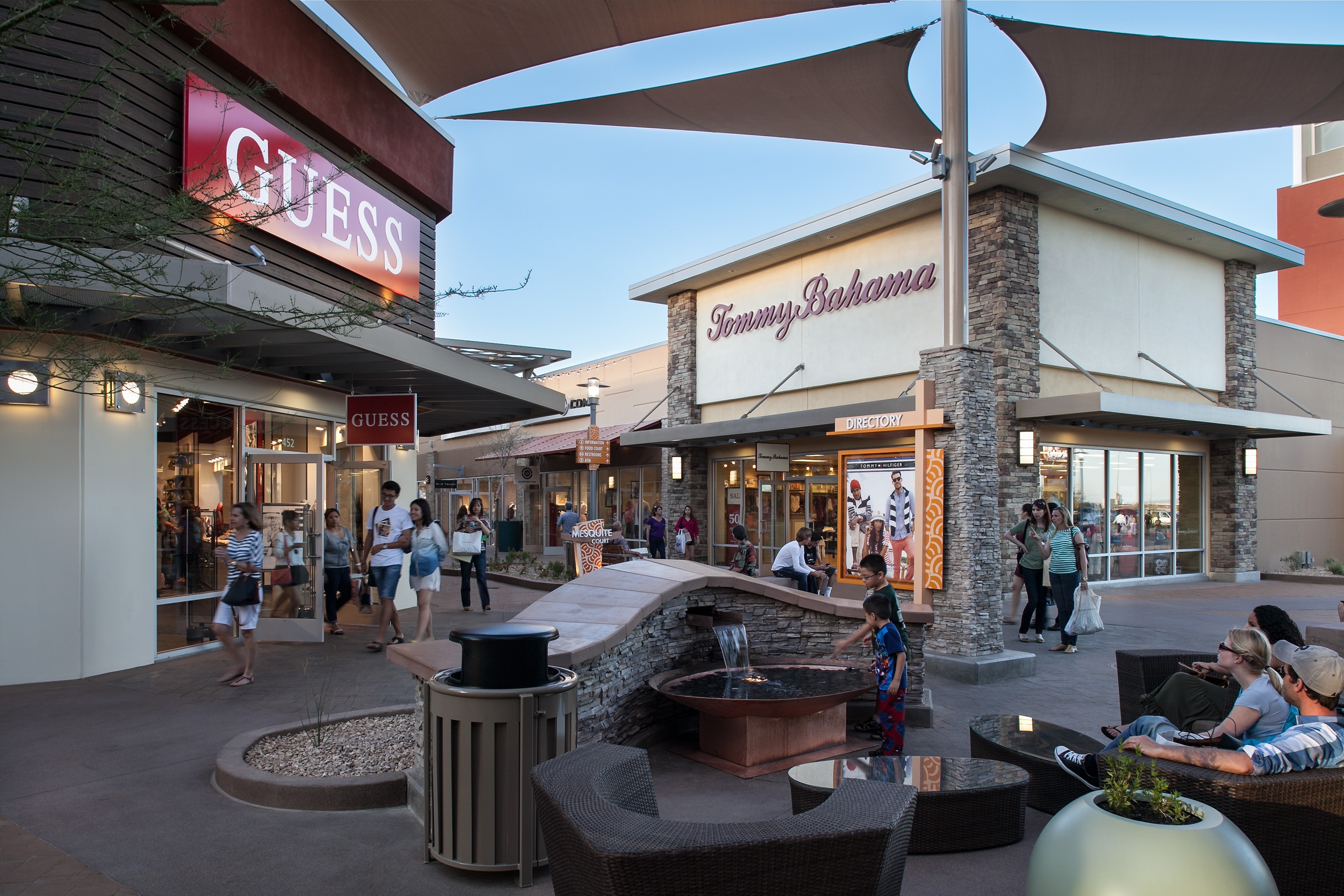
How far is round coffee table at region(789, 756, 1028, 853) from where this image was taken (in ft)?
13.4

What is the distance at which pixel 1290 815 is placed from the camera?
3.36 meters

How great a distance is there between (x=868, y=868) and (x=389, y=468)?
10.9 metres

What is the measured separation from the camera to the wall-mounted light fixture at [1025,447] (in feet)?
46.9

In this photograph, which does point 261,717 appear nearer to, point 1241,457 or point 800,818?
point 800,818

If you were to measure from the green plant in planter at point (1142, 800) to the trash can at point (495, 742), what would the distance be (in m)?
2.14

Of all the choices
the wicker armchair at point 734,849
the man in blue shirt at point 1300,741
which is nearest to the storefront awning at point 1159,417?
the man in blue shirt at point 1300,741

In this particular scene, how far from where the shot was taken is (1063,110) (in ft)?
37.3

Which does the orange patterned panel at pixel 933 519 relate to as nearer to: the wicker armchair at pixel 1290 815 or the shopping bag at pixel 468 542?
the wicker armchair at pixel 1290 815

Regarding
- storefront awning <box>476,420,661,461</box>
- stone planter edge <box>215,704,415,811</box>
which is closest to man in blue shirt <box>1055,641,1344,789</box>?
stone planter edge <box>215,704,415,811</box>

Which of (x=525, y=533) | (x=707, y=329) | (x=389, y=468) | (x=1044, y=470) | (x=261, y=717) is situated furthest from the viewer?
(x=525, y=533)

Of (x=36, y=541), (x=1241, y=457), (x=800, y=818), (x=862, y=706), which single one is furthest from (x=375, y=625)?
(x=1241, y=457)

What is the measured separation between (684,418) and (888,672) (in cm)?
1675

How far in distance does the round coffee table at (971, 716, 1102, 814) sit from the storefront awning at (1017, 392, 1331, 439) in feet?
31.1

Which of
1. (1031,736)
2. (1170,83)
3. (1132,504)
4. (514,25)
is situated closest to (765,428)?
(1132,504)
